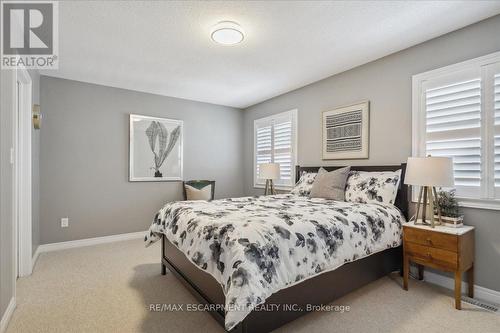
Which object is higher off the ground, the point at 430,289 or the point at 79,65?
the point at 79,65

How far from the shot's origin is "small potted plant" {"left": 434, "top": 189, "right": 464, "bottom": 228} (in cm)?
230

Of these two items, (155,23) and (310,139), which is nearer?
(155,23)

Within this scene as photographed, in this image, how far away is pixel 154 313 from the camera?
203 cm

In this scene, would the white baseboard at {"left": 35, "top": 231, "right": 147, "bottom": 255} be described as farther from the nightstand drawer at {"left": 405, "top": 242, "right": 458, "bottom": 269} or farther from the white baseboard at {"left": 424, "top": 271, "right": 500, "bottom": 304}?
the white baseboard at {"left": 424, "top": 271, "right": 500, "bottom": 304}

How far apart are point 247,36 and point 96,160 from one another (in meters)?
3.02

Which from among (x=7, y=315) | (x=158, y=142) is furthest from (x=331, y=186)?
(x=7, y=315)

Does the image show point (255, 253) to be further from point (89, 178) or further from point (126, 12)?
point (89, 178)

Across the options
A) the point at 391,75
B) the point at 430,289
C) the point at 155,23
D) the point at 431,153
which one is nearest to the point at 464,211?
the point at 431,153

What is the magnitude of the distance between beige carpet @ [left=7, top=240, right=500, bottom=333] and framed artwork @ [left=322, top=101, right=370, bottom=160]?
62.6 inches

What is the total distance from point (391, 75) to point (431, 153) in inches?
40.9

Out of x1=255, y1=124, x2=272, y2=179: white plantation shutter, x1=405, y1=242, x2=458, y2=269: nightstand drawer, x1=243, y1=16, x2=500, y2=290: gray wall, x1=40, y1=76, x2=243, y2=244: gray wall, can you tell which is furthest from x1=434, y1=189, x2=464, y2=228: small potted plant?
x1=40, y1=76, x2=243, y2=244: gray wall

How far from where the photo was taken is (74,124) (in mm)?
3818

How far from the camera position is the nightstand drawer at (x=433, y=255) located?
212cm

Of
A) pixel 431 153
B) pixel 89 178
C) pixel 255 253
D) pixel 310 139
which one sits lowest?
pixel 255 253
